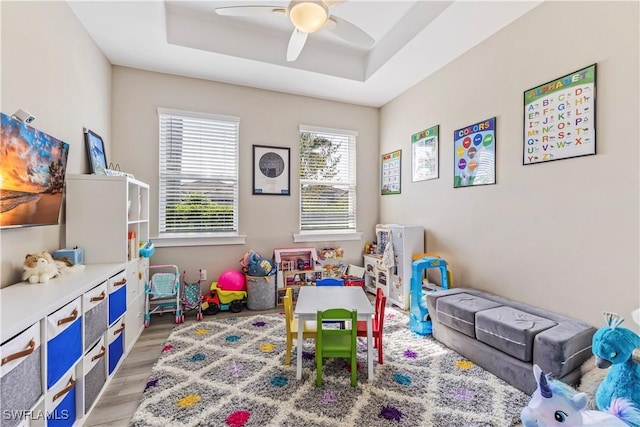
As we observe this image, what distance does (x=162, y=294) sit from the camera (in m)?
3.09

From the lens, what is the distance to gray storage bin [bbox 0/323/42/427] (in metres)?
1.06

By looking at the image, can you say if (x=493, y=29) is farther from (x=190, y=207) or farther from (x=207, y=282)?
(x=207, y=282)

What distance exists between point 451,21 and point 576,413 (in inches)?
117

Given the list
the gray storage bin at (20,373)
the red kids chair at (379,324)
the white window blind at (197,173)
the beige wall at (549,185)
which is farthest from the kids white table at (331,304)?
the white window blind at (197,173)

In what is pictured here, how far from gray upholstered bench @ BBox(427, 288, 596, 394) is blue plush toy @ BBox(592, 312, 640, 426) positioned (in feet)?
0.92

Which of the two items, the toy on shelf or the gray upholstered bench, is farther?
the toy on shelf

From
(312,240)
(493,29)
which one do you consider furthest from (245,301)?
(493,29)

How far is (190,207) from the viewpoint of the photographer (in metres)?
3.69

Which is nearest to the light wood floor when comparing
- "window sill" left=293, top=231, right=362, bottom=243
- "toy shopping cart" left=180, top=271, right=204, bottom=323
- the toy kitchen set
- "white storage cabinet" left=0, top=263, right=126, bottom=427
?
"white storage cabinet" left=0, top=263, right=126, bottom=427

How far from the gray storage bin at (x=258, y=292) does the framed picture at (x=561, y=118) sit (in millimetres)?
3111

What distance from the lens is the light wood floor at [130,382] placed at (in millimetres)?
1737

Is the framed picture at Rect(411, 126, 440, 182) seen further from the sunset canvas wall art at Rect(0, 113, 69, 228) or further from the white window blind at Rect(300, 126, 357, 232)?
the sunset canvas wall art at Rect(0, 113, 69, 228)

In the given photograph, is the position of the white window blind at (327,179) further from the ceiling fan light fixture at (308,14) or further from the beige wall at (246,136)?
the ceiling fan light fixture at (308,14)

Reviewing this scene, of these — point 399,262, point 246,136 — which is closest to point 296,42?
point 246,136
